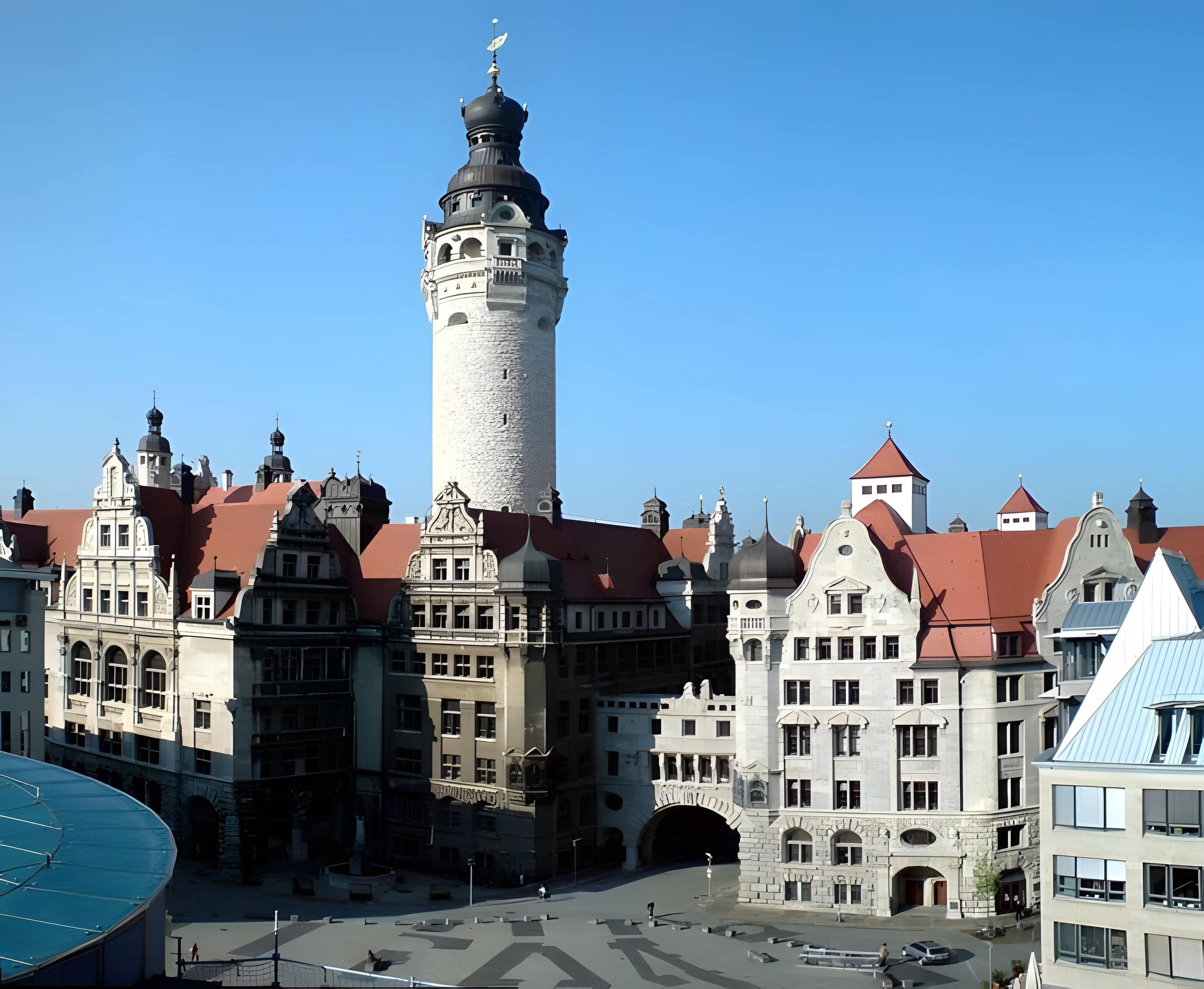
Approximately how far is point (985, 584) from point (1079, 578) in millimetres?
5260

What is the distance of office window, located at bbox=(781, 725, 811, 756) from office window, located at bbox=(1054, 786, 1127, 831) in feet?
99.7

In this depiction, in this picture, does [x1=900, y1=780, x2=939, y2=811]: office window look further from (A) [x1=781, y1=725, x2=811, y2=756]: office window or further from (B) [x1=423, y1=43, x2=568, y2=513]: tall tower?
(B) [x1=423, y1=43, x2=568, y2=513]: tall tower

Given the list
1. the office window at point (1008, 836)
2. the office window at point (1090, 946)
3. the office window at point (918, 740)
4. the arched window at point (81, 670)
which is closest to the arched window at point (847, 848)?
the office window at point (918, 740)

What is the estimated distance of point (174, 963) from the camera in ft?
178

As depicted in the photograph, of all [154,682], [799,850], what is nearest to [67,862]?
[799,850]

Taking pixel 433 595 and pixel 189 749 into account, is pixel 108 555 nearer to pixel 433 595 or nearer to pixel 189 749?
pixel 189 749

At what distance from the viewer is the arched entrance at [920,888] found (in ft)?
225

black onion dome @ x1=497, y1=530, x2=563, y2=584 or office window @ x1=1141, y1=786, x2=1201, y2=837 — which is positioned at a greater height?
black onion dome @ x1=497, y1=530, x2=563, y2=584

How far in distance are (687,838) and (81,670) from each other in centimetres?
4474

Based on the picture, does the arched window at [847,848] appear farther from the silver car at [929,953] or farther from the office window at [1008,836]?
the silver car at [929,953]

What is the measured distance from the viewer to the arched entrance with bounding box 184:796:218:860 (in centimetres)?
7919

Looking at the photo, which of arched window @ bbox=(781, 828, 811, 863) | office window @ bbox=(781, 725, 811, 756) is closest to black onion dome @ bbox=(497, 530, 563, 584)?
office window @ bbox=(781, 725, 811, 756)

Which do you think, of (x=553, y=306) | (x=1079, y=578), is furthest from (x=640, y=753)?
(x=553, y=306)

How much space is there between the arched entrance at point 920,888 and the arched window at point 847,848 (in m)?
2.40
